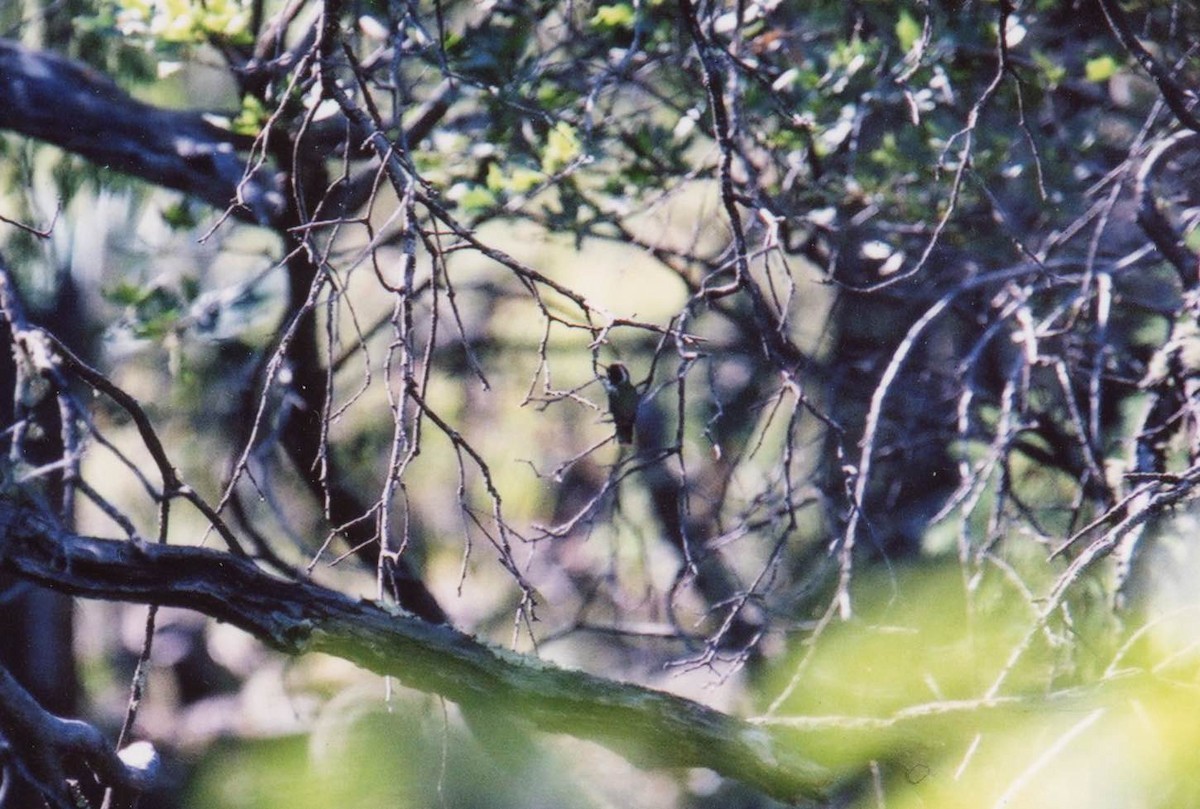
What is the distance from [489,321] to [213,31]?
2.70m

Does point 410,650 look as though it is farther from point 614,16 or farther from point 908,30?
point 908,30

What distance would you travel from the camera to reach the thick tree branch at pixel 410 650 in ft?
6.73

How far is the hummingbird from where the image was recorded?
232 cm

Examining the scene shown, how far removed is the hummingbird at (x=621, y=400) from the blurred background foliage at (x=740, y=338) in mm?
41

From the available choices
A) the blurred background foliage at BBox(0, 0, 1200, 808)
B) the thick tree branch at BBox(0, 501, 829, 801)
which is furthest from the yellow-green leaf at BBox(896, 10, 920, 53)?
the thick tree branch at BBox(0, 501, 829, 801)

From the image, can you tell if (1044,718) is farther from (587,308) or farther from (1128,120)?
(1128,120)

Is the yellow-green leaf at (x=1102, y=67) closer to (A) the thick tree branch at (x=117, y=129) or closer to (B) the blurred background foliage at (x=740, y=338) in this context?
(B) the blurred background foliage at (x=740, y=338)

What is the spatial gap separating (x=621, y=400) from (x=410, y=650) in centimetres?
61

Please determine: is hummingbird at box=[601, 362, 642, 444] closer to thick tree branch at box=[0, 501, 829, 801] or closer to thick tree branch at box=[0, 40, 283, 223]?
thick tree branch at box=[0, 501, 829, 801]

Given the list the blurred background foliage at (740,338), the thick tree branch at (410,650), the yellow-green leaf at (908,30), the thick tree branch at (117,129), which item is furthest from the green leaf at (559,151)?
the thick tree branch at (410,650)

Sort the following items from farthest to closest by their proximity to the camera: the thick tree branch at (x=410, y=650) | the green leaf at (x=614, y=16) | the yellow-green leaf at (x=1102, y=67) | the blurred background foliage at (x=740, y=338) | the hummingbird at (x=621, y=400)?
the yellow-green leaf at (x=1102, y=67) < the green leaf at (x=614, y=16) < the blurred background foliage at (x=740, y=338) < the hummingbird at (x=621, y=400) < the thick tree branch at (x=410, y=650)

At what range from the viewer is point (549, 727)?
2.49 metres

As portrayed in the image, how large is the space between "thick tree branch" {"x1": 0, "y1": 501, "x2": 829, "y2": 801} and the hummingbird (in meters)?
0.49

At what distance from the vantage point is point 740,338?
5.05 meters
